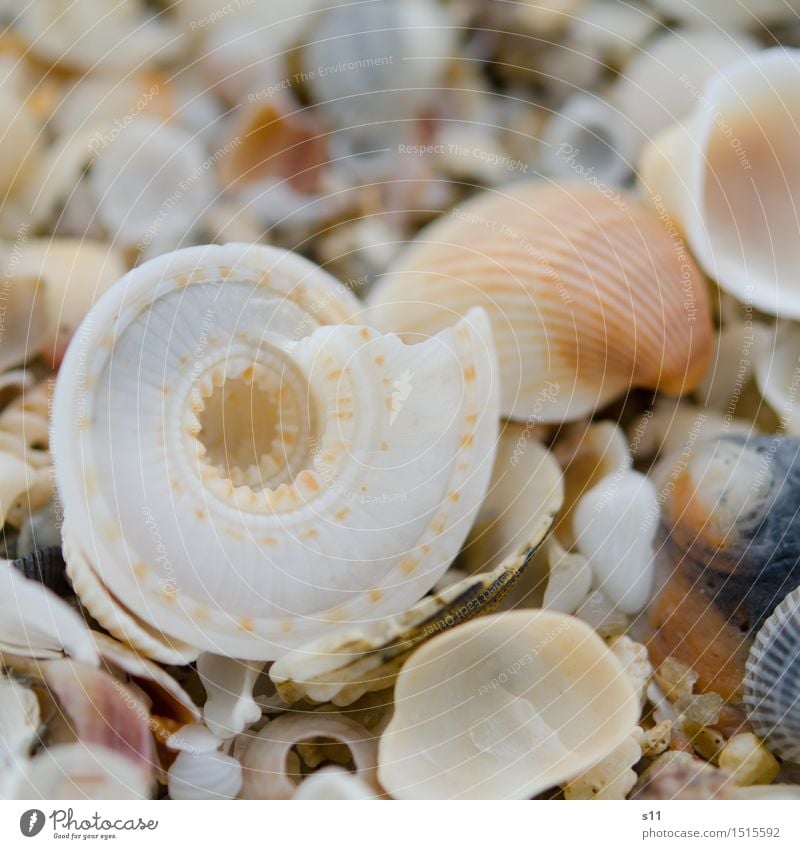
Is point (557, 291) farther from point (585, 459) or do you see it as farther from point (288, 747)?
point (288, 747)

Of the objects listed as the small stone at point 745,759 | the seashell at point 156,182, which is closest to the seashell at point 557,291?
the seashell at point 156,182

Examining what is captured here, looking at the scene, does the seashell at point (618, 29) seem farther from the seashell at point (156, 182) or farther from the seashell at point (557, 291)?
the seashell at point (156, 182)

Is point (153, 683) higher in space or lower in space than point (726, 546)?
lower

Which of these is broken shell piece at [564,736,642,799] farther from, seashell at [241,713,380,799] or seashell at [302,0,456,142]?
seashell at [302,0,456,142]

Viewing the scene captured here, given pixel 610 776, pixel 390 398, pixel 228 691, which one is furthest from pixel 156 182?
pixel 610 776
